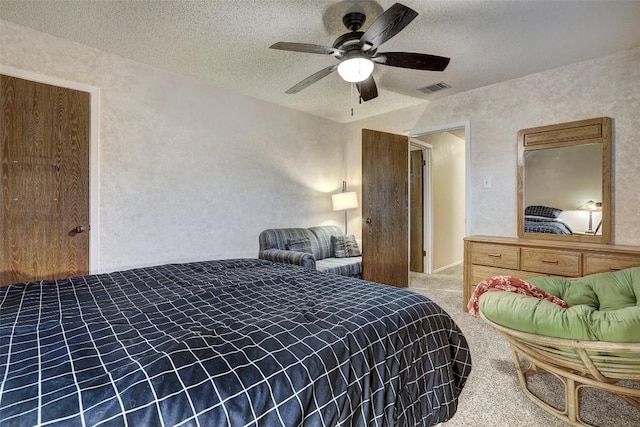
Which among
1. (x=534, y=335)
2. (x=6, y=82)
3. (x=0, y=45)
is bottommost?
(x=534, y=335)

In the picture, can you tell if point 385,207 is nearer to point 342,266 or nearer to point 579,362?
point 342,266

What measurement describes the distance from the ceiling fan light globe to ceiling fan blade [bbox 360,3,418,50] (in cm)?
12

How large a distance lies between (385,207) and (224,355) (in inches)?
129

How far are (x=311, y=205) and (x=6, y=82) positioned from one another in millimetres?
3284

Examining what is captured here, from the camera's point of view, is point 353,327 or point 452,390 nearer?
point 353,327

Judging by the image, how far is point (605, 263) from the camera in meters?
2.39

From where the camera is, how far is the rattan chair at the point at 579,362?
133 cm

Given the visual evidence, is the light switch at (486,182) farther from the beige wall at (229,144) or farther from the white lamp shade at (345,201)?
the white lamp shade at (345,201)

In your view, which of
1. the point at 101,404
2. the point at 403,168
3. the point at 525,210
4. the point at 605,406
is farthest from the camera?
the point at 403,168

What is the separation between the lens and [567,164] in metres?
2.93

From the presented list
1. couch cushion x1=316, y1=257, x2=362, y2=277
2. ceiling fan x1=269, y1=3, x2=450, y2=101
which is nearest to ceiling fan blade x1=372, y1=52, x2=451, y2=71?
ceiling fan x1=269, y1=3, x2=450, y2=101

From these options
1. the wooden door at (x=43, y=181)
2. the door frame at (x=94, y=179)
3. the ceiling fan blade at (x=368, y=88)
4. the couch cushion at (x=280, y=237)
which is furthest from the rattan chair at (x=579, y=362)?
the wooden door at (x=43, y=181)

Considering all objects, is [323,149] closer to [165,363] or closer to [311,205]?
[311,205]

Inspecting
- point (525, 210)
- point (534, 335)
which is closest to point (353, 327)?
point (534, 335)
